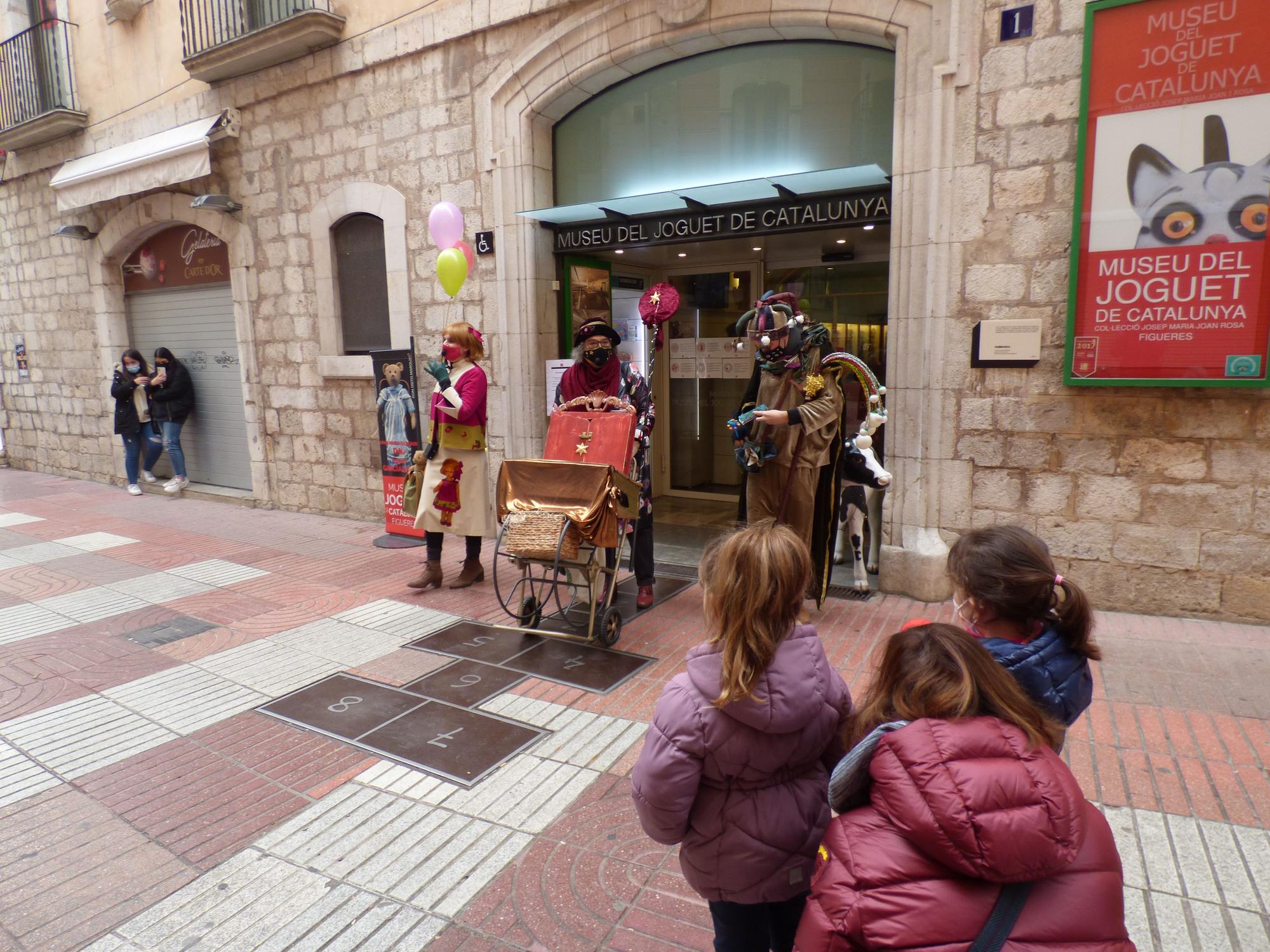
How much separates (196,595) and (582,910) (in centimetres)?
502

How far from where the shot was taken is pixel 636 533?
223 inches

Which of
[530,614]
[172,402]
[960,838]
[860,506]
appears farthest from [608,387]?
[172,402]

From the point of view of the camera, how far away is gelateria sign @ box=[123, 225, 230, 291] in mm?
10484

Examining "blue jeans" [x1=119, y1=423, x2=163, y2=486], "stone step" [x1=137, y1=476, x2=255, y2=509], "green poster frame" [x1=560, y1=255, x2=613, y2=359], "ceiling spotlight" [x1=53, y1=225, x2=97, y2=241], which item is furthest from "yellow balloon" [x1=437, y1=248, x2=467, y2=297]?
"ceiling spotlight" [x1=53, y1=225, x2=97, y2=241]

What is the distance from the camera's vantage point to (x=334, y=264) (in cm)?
893

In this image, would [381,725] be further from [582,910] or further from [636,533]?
[636,533]

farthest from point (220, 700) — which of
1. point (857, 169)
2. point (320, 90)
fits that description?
point (320, 90)

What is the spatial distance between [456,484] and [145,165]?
7481mm

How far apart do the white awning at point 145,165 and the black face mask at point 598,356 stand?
6.77 m

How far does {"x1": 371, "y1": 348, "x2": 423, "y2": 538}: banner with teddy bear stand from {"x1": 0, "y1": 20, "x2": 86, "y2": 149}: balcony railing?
818 cm

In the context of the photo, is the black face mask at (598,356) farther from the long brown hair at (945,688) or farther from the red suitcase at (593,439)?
the long brown hair at (945,688)

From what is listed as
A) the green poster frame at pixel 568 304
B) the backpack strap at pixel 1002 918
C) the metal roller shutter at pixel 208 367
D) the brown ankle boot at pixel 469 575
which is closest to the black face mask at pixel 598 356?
the brown ankle boot at pixel 469 575

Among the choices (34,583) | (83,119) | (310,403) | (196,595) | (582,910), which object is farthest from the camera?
(83,119)

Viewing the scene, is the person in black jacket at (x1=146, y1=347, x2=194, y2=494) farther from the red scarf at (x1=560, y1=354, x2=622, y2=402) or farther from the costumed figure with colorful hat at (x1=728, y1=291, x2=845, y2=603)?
the costumed figure with colorful hat at (x1=728, y1=291, x2=845, y2=603)
